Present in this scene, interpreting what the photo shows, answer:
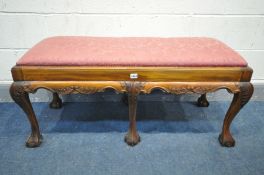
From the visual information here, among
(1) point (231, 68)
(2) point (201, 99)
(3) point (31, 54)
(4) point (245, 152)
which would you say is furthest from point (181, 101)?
(3) point (31, 54)

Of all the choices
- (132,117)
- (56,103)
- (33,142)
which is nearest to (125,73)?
(132,117)

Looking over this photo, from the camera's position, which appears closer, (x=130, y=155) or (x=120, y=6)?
(x=130, y=155)

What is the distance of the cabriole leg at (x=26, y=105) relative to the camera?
1.08 metres

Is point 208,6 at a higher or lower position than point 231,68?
higher

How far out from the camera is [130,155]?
3.98 feet

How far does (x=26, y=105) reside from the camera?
1157 millimetres

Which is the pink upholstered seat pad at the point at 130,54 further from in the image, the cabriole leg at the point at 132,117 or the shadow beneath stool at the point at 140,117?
the shadow beneath stool at the point at 140,117

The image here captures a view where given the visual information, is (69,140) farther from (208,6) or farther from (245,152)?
(208,6)

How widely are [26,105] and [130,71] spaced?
0.54m

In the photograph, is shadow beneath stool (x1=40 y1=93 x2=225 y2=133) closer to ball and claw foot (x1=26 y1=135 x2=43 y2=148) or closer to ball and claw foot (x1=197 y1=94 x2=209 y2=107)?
ball and claw foot (x1=197 y1=94 x2=209 y2=107)

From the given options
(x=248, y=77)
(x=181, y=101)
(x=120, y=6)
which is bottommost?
(x=181, y=101)

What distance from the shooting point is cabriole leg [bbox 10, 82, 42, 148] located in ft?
3.55

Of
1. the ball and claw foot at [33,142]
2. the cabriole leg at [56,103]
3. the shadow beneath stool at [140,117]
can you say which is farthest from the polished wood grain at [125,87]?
the cabriole leg at [56,103]

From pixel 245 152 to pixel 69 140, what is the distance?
95 cm
